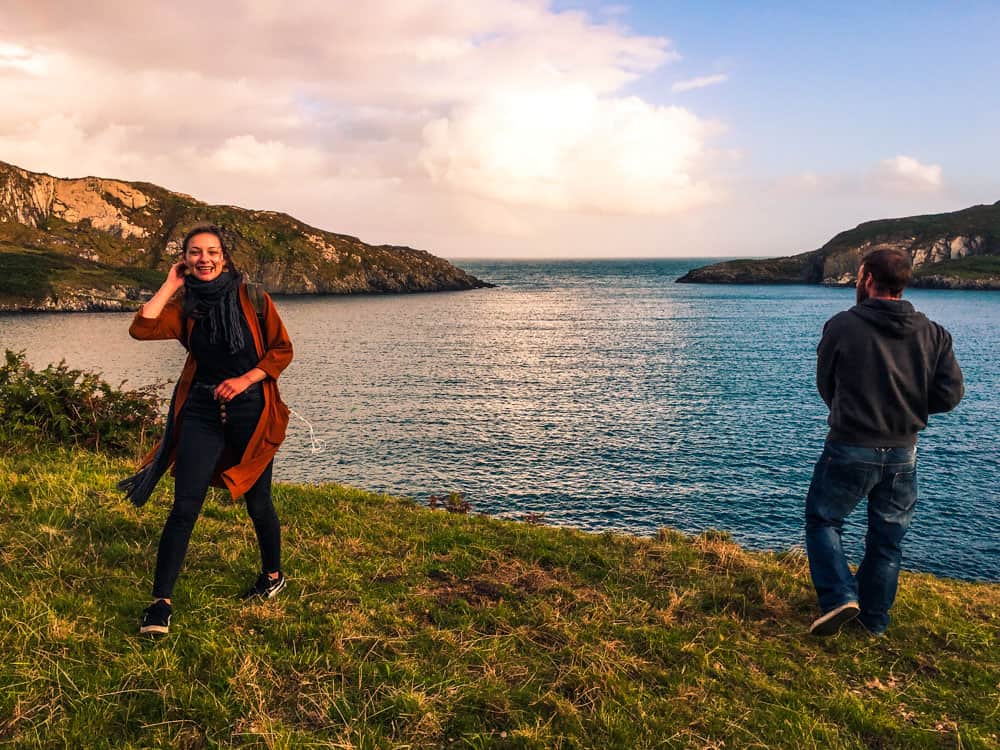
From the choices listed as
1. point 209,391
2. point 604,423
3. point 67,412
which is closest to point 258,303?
point 209,391

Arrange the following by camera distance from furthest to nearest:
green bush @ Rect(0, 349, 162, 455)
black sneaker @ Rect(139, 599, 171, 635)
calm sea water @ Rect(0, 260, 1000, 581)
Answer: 1. calm sea water @ Rect(0, 260, 1000, 581)
2. green bush @ Rect(0, 349, 162, 455)
3. black sneaker @ Rect(139, 599, 171, 635)

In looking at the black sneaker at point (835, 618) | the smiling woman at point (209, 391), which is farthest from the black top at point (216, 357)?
the black sneaker at point (835, 618)

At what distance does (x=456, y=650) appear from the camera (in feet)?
15.3

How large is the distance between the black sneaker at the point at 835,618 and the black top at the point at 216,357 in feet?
17.0

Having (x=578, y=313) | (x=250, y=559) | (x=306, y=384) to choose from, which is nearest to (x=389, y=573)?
(x=250, y=559)

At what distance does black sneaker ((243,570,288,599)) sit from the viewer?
209 inches

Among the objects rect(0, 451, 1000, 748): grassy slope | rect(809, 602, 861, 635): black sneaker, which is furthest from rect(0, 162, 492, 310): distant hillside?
rect(809, 602, 861, 635): black sneaker

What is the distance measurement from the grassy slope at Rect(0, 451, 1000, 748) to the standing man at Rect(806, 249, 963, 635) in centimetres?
48

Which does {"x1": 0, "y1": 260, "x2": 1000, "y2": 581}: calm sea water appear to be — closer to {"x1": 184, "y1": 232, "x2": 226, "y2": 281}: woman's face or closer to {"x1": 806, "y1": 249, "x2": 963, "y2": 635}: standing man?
{"x1": 806, "y1": 249, "x2": 963, "y2": 635}: standing man

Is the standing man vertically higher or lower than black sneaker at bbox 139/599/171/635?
higher

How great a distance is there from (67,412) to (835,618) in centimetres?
1197

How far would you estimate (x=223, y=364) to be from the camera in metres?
4.81

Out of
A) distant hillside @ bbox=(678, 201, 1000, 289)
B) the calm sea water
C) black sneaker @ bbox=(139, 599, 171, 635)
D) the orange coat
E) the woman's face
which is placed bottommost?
the calm sea water

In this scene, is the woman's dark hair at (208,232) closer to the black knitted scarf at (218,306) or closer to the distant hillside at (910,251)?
the black knitted scarf at (218,306)
